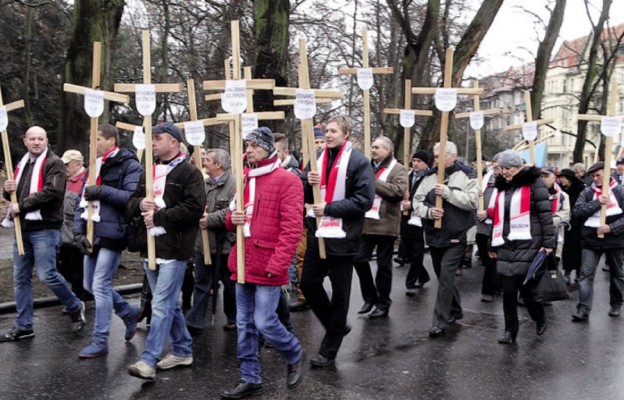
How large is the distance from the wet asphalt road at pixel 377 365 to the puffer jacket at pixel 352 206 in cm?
101

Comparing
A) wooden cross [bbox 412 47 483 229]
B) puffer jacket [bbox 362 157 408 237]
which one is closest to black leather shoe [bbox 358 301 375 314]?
puffer jacket [bbox 362 157 408 237]

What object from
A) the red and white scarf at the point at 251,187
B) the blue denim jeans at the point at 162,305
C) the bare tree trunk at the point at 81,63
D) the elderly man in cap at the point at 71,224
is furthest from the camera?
the bare tree trunk at the point at 81,63

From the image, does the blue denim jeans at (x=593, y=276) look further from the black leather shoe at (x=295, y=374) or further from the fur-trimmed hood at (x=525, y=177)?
the black leather shoe at (x=295, y=374)

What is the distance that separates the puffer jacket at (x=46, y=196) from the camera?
20.8 feet

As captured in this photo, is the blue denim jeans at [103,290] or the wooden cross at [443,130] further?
the wooden cross at [443,130]

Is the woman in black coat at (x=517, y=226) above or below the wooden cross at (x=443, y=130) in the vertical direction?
below

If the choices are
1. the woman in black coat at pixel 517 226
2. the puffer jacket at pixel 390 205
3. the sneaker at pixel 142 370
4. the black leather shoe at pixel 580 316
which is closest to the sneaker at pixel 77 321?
the sneaker at pixel 142 370

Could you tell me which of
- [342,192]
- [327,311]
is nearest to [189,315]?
[327,311]

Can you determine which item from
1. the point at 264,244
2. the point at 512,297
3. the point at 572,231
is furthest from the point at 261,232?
the point at 572,231

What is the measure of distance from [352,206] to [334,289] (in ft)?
2.40

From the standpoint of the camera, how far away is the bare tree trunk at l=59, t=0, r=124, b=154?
10.1m

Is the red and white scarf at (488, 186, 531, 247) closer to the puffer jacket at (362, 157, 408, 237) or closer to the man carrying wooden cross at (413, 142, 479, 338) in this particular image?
the man carrying wooden cross at (413, 142, 479, 338)

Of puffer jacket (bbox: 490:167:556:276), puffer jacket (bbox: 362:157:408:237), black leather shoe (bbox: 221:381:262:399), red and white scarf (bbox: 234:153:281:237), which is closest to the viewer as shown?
black leather shoe (bbox: 221:381:262:399)

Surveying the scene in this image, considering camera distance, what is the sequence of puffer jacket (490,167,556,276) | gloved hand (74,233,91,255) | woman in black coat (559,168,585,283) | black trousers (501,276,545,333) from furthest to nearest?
woman in black coat (559,168,585,283) → black trousers (501,276,545,333) → puffer jacket (490,167,556,276) → gloved hand (74,233,91,255)
